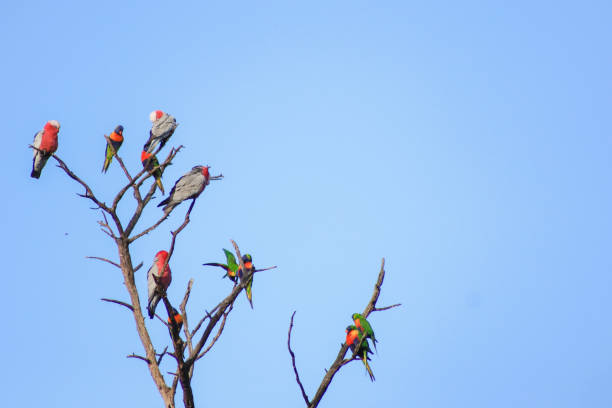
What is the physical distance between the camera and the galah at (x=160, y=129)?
10898mm

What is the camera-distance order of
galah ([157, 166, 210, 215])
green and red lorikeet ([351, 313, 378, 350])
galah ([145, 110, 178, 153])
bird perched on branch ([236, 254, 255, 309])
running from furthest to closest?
galah ([145, 110, 178, 153]) < galah ([157, 166, 210, 215]) < green and red lorikeet ([351, 313, 378, 350]) < bird perched on branch ([236, 254, 255, 309])

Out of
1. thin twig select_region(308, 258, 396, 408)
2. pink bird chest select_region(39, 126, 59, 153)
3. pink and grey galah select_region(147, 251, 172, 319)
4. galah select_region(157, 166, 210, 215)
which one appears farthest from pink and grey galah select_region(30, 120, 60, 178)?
thin twig select_region(308, 258, 396, 408)

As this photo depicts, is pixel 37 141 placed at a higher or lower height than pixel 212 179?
higher

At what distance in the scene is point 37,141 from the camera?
1118cm

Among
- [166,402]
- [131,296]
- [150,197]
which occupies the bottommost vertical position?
[166,402]

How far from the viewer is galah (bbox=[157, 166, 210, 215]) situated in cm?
916

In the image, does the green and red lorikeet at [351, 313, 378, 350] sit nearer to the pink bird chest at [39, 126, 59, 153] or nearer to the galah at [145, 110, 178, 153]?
the galah at [145, 110, 178, 153]

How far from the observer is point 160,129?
1095cm

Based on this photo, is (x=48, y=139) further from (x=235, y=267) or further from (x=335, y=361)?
(x=335, y=361)

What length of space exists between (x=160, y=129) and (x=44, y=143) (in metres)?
1.99

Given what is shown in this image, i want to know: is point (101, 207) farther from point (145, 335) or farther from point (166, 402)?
point (166, 402)

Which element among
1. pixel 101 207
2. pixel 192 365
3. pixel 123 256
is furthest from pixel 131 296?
pixel 192 365

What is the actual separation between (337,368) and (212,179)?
4.43 m

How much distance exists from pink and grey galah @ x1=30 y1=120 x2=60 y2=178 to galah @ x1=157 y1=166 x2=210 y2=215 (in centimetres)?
299
